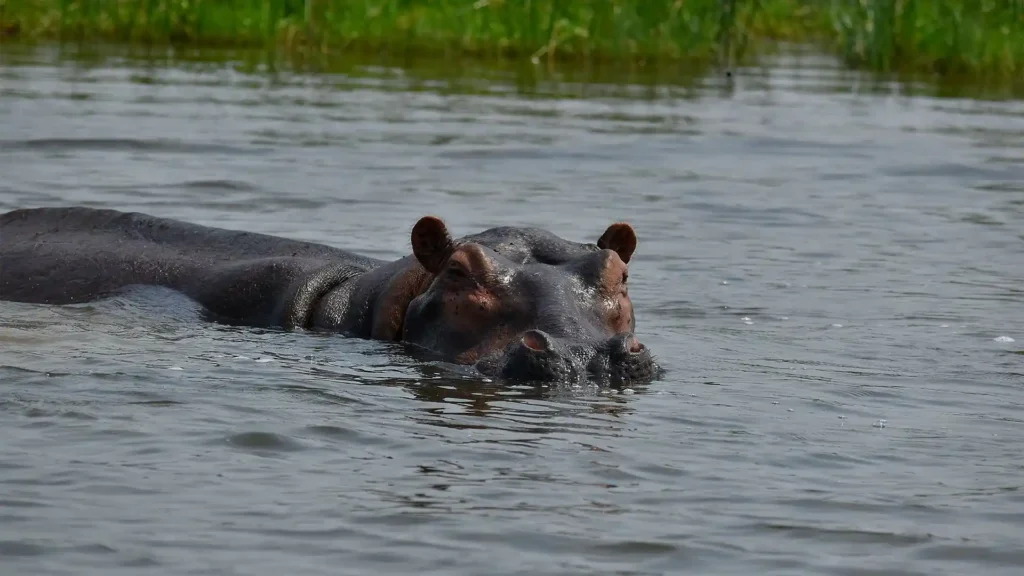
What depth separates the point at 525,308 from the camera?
684 centimetres

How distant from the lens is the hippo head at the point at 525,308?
646 centimetres

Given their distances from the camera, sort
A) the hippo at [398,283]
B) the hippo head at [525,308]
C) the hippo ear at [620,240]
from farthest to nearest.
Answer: the hippo ear at [620,240]
the hippo at [398,283]
the hippo head at [525,308]

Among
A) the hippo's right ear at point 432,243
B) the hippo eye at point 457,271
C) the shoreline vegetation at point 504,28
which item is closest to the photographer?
the hippo eye at point 457,271

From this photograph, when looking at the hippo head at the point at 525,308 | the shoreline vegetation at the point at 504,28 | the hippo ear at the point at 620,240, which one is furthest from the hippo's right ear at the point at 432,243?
the shoreline vegetation at the point at 504,28

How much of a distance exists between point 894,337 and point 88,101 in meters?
11.4

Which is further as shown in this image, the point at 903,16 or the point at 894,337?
the point at 903,16

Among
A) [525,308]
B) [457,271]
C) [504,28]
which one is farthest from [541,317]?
[504,28]

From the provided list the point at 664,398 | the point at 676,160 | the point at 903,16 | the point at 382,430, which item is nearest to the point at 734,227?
the point at 676,160

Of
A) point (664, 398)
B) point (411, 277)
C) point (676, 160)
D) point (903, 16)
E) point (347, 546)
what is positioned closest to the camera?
point (347, 546)

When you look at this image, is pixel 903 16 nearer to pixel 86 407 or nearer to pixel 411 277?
pixel 411 277

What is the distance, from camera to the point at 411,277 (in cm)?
759

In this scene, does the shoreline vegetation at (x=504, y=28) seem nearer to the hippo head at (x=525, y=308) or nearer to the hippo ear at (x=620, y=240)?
the hippo ear at (x=620, y=240)

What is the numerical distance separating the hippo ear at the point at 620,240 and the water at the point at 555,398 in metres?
0.54

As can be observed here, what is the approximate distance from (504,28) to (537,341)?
59.6 feet
